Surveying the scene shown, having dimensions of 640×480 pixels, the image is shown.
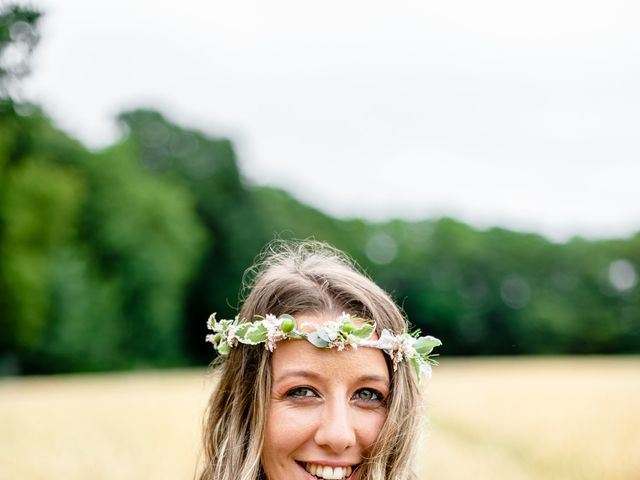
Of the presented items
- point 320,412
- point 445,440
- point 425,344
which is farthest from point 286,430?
point 445,440

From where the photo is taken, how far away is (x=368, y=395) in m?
3.96

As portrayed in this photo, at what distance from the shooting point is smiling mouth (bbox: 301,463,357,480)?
148 inches

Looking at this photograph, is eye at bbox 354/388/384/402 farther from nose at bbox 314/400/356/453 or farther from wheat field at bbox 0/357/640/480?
wheat field at bbox 0/357/640/480

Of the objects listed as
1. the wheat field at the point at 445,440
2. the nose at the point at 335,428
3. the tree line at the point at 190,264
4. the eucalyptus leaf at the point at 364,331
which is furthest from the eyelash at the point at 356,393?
the tree line at the point at 190,264

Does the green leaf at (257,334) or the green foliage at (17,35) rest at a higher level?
the green foliage at (17,35)

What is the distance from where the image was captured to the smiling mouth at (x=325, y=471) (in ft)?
12.3

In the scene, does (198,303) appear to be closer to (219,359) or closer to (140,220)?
(140,220)

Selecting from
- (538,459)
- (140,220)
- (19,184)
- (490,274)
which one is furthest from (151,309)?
(538,459)

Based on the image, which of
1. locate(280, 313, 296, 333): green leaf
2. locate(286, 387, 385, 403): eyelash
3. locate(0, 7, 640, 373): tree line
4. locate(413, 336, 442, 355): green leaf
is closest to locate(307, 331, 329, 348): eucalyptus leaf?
locate(280, 313, 296, 333): green leaf

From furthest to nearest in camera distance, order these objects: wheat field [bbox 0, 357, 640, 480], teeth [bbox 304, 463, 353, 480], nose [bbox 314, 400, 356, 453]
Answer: wheat field [bbox 0, 357, 640, 480], teeth [bbox 304, 463, 353, 480], nose [bbox 314, 400, 356, 453]

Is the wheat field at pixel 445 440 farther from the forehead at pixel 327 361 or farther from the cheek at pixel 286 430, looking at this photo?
the cheek at pixel 286 430

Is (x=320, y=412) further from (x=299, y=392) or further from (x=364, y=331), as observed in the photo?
(x=364, y=331)

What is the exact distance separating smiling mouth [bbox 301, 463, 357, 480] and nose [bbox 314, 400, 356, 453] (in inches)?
5.0

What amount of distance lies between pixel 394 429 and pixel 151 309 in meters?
47.3
